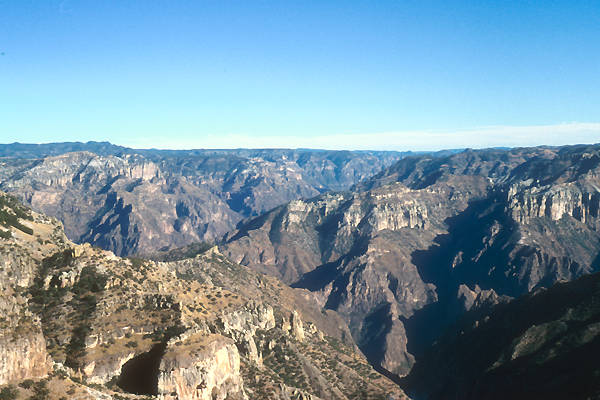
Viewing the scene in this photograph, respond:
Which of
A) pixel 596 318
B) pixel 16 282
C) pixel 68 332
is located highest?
pixel 16 282

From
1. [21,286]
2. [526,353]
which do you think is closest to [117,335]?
[21,286]

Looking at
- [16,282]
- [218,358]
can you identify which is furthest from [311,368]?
[16,282]

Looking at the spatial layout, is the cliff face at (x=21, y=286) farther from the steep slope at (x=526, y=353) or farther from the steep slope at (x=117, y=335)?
the steep slope at (x=526, y=353)

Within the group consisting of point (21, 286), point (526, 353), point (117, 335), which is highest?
point (21, 286)

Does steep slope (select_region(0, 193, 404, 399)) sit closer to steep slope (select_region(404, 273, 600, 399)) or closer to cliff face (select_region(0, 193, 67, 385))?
cliff face (select_region(0, 193, 67, 385))

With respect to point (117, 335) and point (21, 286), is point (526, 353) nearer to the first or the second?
point (117, 335)

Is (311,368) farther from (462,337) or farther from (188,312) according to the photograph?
(462,337)

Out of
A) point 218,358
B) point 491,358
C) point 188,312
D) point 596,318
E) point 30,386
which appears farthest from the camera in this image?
point 491,358
